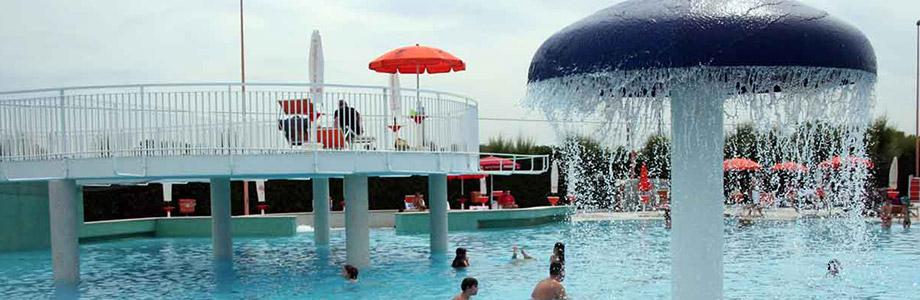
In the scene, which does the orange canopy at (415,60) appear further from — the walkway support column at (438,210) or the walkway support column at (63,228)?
the walkway support column at (63,228)

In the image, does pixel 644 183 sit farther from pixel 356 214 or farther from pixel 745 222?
pixel 356 214

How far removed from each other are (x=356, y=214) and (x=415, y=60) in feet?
12.5

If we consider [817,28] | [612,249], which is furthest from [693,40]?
[612,249]

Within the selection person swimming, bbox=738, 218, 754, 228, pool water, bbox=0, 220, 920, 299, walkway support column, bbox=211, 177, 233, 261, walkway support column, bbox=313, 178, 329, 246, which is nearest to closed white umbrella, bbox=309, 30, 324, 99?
pool water, bbox=0, 220, 920, 299

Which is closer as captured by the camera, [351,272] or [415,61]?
→ [351,272]

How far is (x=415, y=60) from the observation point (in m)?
17.6

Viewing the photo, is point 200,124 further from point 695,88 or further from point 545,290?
point 695,88

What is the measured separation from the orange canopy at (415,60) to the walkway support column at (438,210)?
7.38 ft

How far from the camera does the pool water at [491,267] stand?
13602 millimetres

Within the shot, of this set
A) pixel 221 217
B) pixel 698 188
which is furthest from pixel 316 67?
pixel 698 188

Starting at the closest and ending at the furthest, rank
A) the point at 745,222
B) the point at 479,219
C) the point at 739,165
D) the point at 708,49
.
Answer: the point at 708,49 < the point at 745,222 < the point at 479,219 < the point at 739,165

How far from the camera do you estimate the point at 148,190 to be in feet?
96.5

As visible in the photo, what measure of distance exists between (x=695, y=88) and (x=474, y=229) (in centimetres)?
2113

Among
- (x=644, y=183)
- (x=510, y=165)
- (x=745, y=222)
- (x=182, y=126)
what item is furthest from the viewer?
(x=644, y=183)
